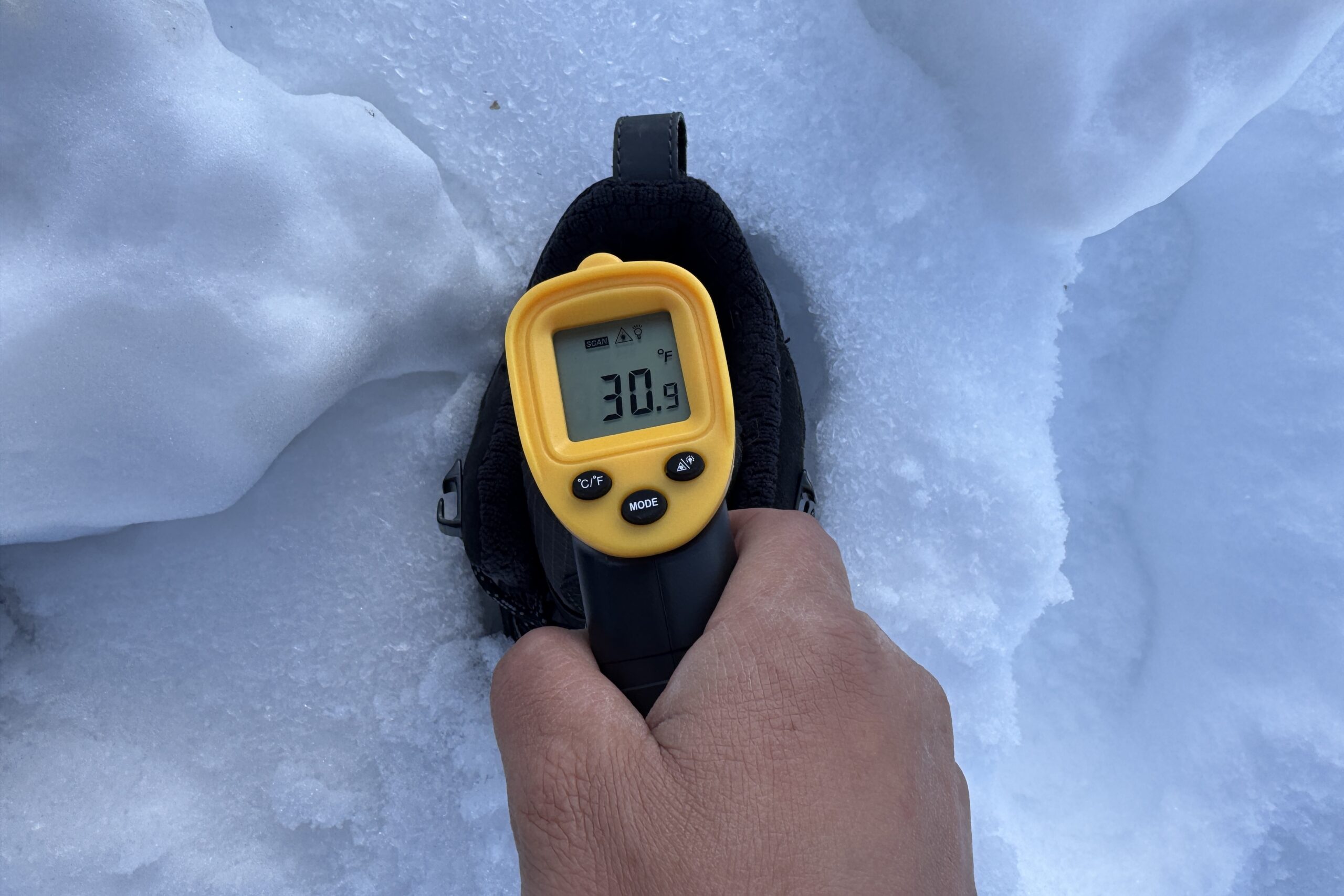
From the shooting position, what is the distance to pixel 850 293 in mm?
909

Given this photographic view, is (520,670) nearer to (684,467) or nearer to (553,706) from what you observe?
(553,706)

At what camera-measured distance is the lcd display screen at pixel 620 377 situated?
63 cm

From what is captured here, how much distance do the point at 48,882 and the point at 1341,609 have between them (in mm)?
1397

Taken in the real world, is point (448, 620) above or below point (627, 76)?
below

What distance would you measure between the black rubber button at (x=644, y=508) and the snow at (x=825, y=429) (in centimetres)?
34

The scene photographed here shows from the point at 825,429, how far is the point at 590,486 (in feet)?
1.29

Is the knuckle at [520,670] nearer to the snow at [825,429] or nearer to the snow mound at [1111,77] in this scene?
the snow at [825,429]

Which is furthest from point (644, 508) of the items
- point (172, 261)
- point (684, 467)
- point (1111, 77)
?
Answer: point (1111, 77)

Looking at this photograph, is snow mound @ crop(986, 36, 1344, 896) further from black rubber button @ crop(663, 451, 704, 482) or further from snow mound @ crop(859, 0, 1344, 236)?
black rubber button @ crop(663, 451, 704, 482)

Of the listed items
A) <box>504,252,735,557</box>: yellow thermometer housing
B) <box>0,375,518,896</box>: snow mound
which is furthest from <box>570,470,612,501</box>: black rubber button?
<box>0,375,518,896</box>: snow mound

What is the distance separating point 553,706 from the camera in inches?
20.6

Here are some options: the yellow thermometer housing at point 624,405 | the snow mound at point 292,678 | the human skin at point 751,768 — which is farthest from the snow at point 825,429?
the human skin at point 751,768

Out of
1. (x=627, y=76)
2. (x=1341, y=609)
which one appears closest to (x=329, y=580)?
(x=627, y=76)

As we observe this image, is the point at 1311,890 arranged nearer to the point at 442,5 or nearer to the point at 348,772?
the point at 348,772
